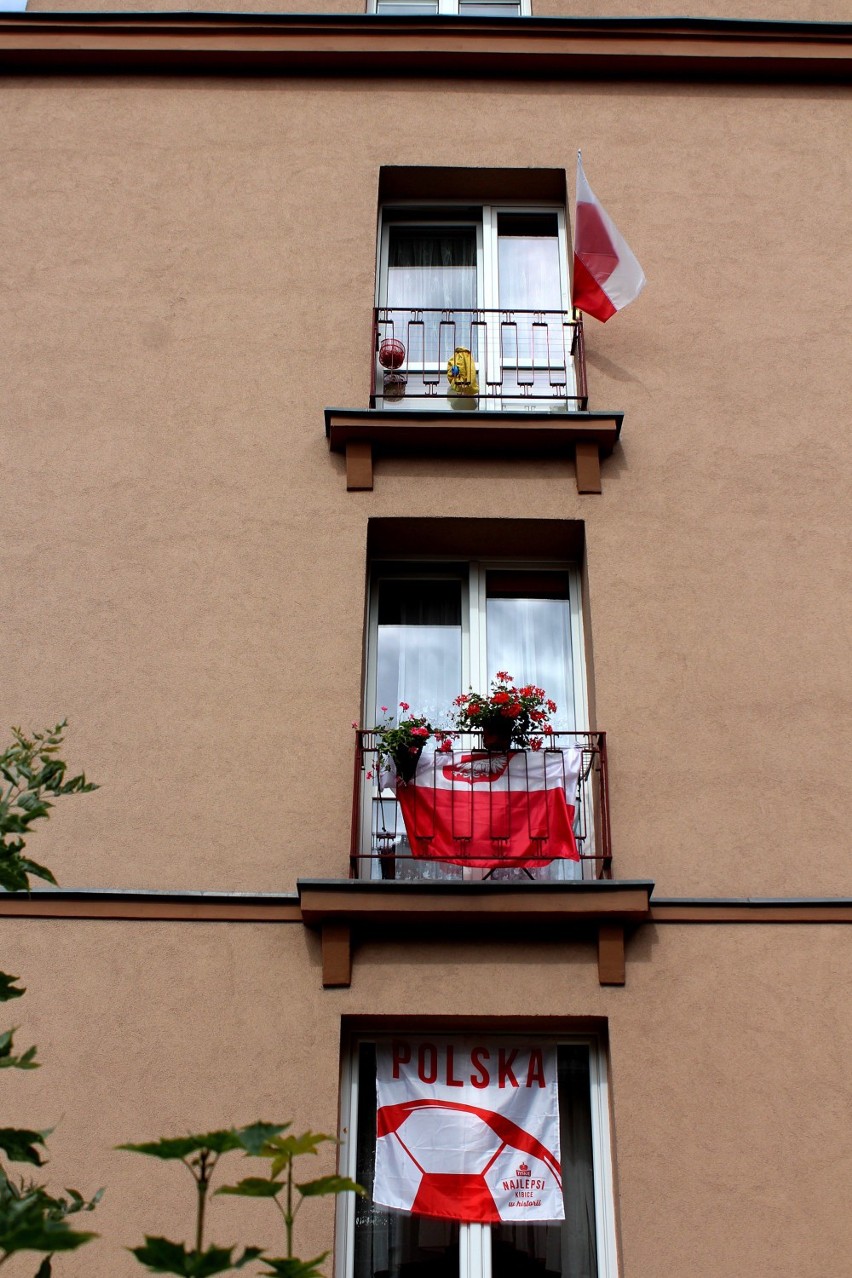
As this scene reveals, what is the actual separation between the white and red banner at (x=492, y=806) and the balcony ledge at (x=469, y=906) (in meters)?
0.30

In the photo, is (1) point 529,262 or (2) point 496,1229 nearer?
(2) point 496,1229

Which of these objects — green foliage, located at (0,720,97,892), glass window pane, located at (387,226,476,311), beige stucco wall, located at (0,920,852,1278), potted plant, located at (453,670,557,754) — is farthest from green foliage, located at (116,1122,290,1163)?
glass window pane, located at (387,226,476,311)

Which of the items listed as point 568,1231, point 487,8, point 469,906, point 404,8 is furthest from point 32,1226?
point 487,8

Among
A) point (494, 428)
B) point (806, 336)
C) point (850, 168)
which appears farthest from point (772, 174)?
point (494, 428)

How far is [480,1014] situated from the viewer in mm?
8133

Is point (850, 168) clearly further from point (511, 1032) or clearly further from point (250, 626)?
point (511, 1032)

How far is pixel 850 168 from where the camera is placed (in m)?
11.4

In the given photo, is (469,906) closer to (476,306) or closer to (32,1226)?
(32,1226)

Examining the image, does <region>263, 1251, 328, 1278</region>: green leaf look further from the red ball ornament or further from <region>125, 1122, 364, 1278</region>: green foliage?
the red ball ornament

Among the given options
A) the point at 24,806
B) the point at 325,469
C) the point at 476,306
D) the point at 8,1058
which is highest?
the point at 476,306

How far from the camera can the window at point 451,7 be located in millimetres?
12734

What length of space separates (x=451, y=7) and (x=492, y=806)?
8.29 m

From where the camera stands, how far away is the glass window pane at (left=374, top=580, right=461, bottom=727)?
9820 millimetres

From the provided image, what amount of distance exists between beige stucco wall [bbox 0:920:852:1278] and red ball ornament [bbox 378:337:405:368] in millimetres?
4812
